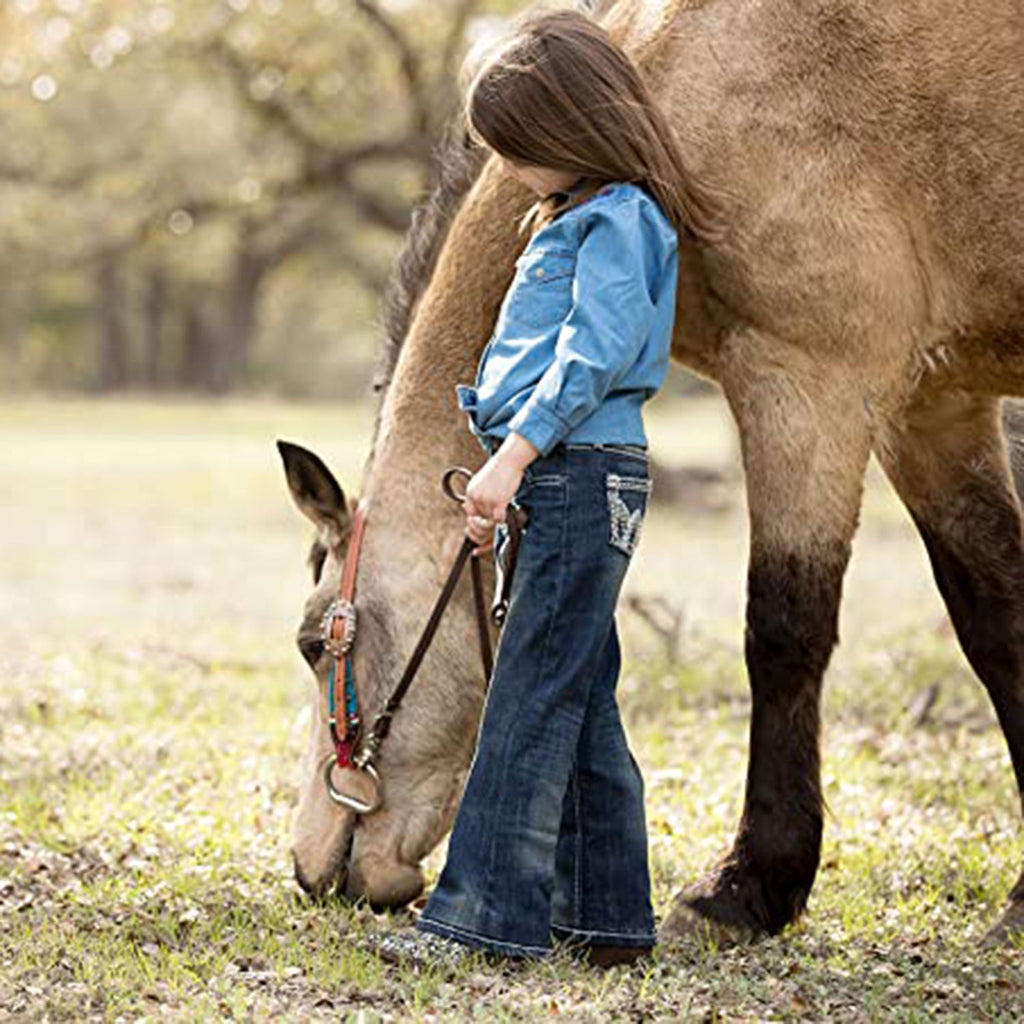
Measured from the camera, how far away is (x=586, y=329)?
3.48 metres

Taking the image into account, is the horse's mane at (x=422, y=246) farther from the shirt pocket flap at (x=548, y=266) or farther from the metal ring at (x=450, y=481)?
the shirt pocket flap at (x=548, y=266)

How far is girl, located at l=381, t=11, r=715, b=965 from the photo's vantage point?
11.7 ft

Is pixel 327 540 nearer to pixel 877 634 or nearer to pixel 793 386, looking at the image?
pixel 793 386

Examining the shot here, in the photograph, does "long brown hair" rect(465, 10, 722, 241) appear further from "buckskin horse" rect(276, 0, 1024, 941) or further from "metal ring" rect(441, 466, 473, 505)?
"metal ring" rect(441, 466, 473, 505)

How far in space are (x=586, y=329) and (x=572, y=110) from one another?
1.53 ft

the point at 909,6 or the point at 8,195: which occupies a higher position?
the point at 909,6

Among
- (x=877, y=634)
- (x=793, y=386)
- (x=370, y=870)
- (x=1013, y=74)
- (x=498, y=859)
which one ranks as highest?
(x=1013, y=74)

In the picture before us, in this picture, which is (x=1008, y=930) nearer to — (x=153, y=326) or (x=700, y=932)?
(x=700, y=932)

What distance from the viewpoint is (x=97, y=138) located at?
67.6 feet

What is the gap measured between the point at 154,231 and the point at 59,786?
1269 centimetres

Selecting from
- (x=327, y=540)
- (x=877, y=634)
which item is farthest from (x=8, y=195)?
(x=327, y=540)

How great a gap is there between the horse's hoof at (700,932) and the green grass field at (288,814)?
38 millimetres

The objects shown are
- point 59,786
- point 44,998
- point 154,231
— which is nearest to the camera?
Result: point 44,998

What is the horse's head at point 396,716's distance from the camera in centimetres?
423
